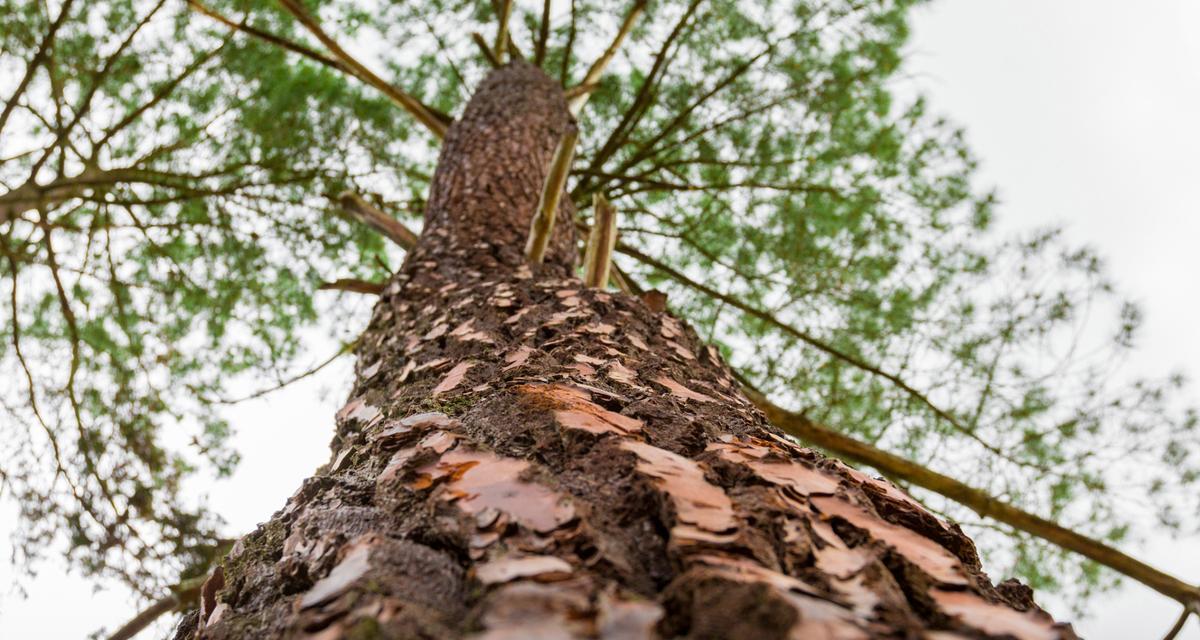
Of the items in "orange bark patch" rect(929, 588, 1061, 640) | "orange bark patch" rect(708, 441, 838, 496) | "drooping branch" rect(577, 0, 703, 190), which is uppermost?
"drooping branch" rect(577, 0, 703, 190)

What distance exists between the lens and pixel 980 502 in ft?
7.30

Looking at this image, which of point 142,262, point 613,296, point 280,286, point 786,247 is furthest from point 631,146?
point 613,296

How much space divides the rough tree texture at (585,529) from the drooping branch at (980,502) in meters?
1.19

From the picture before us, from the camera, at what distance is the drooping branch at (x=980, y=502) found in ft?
6.21

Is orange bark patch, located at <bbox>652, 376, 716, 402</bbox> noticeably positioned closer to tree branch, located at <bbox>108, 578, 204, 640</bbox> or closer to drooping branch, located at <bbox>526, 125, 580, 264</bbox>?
drooping branch, located at <bbox>526, 125, 580, 264</bbox>

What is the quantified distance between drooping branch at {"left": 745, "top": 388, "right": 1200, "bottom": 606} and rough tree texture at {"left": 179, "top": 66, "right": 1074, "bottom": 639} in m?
1.19

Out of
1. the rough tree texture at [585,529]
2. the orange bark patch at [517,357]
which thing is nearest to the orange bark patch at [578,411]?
the rough tree texture at [585,529]

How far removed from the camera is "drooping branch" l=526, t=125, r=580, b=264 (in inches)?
72.2

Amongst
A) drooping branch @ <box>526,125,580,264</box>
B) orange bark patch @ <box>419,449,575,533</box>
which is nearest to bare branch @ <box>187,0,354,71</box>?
drooping branch @ <box>526,125,580,264</box>

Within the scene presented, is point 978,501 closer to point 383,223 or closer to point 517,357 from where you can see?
point 517,357

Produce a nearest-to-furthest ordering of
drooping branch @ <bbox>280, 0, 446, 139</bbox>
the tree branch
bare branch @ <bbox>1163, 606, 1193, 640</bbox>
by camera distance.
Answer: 1. bare branch @ <bbox>1163, 606, 1193, 640</bbox>
2. the tree branch
3. drooping branch @ <bbox>280, 0, 446, 139</bbox>

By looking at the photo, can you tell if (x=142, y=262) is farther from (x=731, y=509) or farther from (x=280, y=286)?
(x=731, y=509)

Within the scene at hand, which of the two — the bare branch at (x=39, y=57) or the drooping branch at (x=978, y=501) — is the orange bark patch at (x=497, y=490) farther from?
the bare branch at (x=39, y=57)

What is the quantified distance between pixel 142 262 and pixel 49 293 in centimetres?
46
